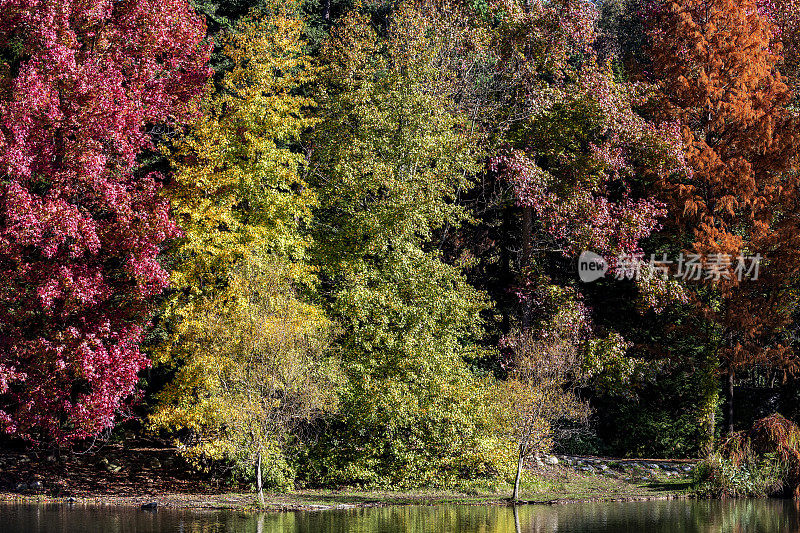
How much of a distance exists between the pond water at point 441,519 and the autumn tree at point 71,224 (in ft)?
13.2

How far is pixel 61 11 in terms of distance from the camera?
26047mm

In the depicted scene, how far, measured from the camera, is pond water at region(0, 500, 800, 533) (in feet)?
57.1

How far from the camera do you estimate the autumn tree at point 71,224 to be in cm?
2483

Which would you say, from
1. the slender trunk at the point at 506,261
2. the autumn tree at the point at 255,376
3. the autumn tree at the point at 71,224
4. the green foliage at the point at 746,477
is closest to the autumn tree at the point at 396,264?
the autumn tree at the point at 255,376

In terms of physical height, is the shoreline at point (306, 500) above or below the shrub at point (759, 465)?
below

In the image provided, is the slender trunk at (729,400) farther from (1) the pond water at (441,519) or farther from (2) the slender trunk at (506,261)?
(1) the pond water at (441,519)

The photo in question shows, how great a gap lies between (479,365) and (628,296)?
6017 millimetres

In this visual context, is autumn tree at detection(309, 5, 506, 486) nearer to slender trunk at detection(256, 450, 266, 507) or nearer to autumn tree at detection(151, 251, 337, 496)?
autumn tree at detection(151, 251, 337, 496)

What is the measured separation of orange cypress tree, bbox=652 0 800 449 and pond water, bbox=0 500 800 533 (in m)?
8.69

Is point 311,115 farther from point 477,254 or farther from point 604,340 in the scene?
point 604,340

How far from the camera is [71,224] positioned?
24625 mm

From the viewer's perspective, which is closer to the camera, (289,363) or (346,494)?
(289,363)

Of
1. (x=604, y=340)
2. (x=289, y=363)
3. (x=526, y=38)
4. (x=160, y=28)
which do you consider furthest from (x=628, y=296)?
(x=160, y=28)

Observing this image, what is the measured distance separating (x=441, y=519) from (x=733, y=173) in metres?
16.9
